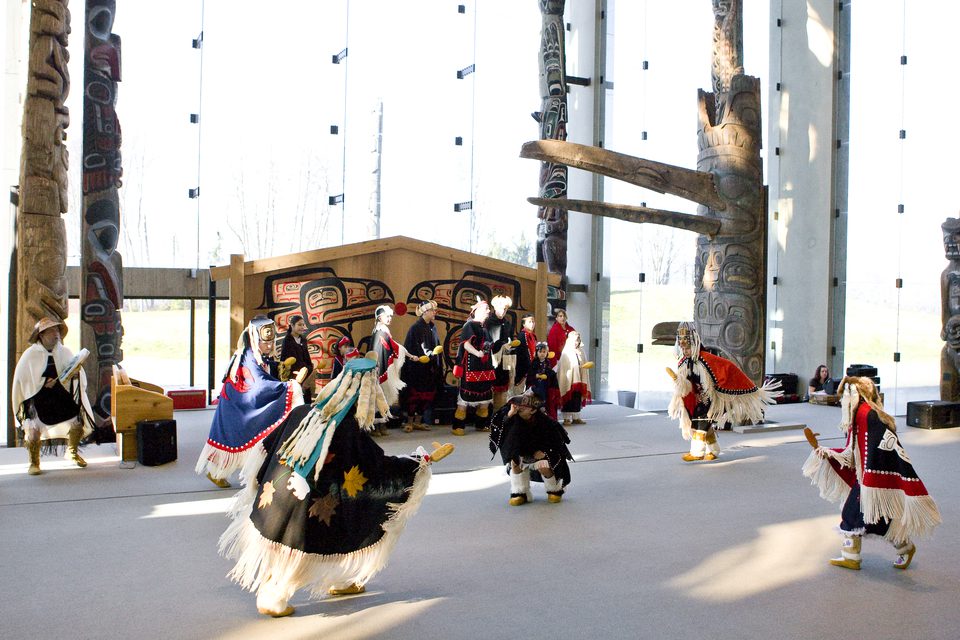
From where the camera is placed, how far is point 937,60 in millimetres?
11688

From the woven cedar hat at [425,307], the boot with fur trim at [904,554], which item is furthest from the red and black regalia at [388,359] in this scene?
the boot with fur trim at [904,554]

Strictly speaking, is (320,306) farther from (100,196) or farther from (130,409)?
(130,409)

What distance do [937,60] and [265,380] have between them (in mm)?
10536

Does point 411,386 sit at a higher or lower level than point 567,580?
higher

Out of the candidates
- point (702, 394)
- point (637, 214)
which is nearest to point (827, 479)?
point (702, 394)

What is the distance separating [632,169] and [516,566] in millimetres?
4647

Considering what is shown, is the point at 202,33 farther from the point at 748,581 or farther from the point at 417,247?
the point at 748,581

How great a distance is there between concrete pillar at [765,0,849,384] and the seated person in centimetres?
42

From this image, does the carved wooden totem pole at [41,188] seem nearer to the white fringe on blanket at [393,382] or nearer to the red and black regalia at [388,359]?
the red and black regalia at [388,359]

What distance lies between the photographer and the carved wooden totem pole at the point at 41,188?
7.20 metres

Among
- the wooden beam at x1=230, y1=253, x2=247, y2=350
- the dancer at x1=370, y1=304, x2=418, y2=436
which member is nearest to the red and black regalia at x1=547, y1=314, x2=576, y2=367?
the dancer at x1=370, y1=304, x2=418, y2=436

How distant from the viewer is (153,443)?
6.86 meters

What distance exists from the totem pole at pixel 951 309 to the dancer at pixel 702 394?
342cm

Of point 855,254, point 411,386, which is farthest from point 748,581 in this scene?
point 855,254
